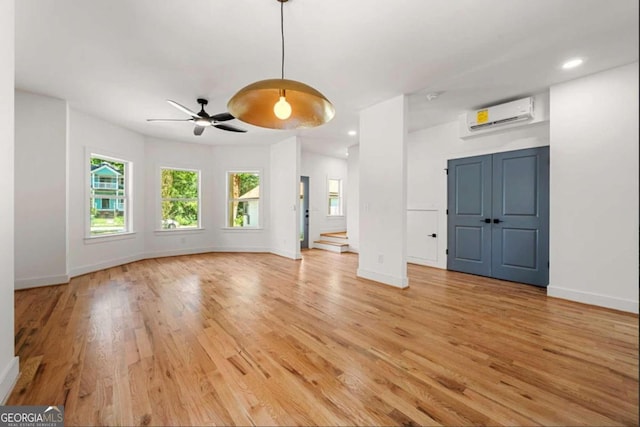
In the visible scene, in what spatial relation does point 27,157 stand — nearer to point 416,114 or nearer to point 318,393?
point 318,393

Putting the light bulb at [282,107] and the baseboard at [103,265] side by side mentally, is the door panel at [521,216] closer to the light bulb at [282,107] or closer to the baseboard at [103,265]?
the light bulb at [282,107]

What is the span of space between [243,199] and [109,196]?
2716 mm

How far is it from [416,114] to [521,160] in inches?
66.5

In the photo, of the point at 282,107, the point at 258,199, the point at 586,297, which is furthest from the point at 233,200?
the point at 586,297

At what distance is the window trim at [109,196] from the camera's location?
466 centimetres

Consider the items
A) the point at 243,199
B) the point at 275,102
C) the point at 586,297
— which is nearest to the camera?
the point at 275,102

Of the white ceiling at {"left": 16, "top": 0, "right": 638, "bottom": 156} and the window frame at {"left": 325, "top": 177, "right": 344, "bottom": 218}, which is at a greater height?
the white ceiling at {"left": 16, "top": 0, "right": 638, "bottom": 156}

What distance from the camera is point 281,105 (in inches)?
68.1

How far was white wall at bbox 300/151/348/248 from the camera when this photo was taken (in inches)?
300

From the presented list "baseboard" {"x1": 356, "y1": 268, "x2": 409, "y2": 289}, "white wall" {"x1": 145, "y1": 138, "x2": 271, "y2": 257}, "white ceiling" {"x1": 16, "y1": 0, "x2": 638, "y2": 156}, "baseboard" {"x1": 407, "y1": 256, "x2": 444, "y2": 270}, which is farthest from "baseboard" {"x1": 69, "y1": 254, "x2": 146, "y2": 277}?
"baseboard" {"x1": 407, "y1": 256, "x2": 444, "y2": 270}

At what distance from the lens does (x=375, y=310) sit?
120 inches

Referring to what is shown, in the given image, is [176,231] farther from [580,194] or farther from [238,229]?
[580,194]

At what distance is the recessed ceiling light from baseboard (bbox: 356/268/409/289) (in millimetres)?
3038

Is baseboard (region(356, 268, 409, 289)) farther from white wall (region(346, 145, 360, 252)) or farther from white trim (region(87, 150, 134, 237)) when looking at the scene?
white trim (region(87, 150, 134, 237))
